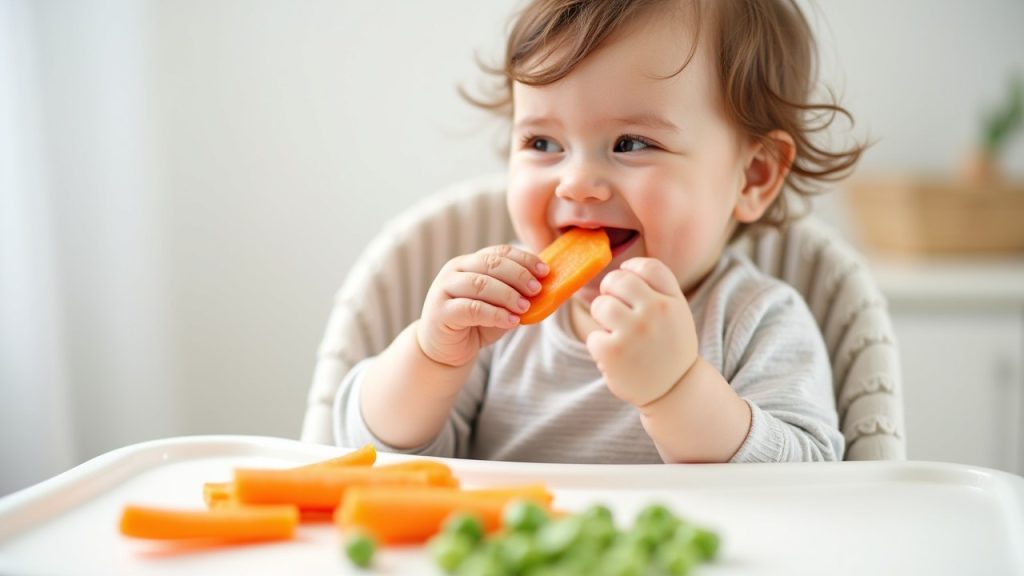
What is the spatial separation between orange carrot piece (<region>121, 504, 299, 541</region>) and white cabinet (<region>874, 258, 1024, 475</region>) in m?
1.52

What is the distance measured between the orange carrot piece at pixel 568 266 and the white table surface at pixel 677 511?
15 centimetres

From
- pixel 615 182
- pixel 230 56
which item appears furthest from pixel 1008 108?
pixel 230 56

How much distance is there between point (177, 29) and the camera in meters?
1.99

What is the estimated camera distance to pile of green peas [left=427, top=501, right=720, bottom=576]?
521 millimetres

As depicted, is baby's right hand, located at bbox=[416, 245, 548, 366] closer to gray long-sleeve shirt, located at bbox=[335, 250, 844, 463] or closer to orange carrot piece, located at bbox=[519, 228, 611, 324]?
orange carrot piece, located at bbox=[519, 228, 611, 324]

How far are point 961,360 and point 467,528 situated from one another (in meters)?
1.64

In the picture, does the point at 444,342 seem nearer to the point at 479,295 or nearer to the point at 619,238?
the point at 479,295

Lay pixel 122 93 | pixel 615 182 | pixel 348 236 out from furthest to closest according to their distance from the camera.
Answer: pixel 348 236, pixel 122 93, pixel 615 182

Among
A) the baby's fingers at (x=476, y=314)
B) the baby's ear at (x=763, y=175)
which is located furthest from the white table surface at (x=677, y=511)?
the baby's ear at (x=763, y=175)

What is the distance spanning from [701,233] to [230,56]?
Result: 132 centimetres

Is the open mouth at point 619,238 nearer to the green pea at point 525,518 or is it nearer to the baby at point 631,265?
the baby at point 631,265

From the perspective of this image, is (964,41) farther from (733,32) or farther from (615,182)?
(615,182)

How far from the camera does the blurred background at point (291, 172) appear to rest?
189 centimetres

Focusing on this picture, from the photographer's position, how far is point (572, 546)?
0.53 metres
